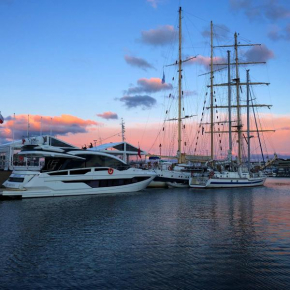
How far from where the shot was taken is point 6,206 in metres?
29.7

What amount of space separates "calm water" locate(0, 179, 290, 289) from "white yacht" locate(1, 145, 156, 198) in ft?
36.0

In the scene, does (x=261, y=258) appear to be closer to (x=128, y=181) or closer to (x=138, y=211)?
(x=138, y=211)

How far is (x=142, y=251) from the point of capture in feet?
48.9

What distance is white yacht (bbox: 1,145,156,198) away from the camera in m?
36.7

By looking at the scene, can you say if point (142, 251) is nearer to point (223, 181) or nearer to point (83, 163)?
point (83, 163)

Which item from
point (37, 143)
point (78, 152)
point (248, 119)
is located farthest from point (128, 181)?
point (248, 119)

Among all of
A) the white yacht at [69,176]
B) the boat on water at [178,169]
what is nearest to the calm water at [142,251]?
the white yacht at [69,176]

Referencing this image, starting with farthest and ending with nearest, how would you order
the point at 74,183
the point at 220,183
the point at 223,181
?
the point at 223,181 → the point at 220,183 → the point at 74,183

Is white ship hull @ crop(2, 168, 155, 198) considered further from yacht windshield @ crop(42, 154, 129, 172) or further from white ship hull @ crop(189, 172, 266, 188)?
white ship hull @ crop(189, 172, 266, 188)

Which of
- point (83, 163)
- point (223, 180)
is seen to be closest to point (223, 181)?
point (223, 180)

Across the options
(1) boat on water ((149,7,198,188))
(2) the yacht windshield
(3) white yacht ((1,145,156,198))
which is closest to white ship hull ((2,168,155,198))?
(3) white yacht ((1,145,156,198))

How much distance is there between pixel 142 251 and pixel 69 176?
84.4 ft

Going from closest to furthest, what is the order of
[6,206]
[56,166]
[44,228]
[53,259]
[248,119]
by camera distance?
[53,259]
[44,228]
[6,206]
[56,166]
[248,119]

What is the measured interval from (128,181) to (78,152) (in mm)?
8609
